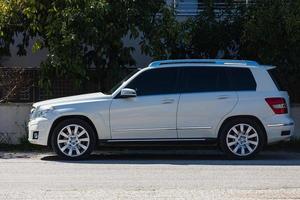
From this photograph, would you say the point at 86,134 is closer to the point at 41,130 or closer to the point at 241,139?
the point at 41,130

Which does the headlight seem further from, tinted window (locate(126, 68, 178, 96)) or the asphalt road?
tinted window (locate(126, 68, 178, 96))

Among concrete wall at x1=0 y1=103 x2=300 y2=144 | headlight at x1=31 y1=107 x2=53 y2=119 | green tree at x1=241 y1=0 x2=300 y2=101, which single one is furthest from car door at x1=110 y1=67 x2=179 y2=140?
concrete wall at x1=0 y1=103 x2=300 y2=144

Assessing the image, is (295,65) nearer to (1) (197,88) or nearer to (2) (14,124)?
(1) (197,88)

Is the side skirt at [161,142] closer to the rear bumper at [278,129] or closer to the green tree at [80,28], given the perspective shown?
the rear bumper at [278,129]

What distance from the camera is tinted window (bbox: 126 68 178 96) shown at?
1125 centimetres

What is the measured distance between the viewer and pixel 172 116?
11156 millimetres

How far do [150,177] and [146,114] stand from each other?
218cm

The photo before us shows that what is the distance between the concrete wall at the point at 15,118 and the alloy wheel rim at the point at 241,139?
2.82 metres

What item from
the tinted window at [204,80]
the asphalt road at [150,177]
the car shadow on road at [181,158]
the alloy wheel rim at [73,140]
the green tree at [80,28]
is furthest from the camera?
the green tree at [80,28]

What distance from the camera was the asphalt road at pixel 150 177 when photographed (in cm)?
786

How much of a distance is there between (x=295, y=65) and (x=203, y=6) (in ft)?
9.95

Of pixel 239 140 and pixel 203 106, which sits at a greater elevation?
pixel 203 106

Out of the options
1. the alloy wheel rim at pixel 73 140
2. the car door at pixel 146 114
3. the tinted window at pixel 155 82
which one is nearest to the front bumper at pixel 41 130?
the alloy wheel rim at pixel 73 140

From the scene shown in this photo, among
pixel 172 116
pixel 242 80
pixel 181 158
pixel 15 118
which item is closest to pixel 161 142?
pixel 172 116
